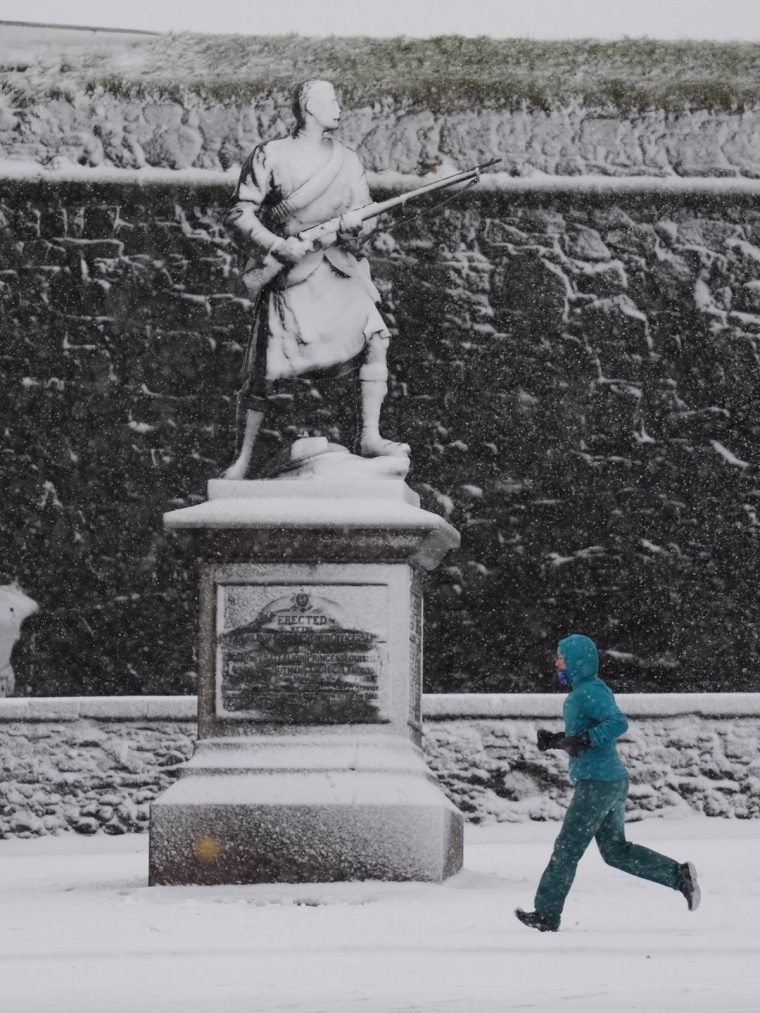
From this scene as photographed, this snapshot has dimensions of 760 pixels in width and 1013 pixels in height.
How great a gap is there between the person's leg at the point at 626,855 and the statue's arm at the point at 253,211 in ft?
10.8

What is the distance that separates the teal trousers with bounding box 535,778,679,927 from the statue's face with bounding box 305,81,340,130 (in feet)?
12.3

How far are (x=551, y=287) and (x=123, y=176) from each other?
3707 mm

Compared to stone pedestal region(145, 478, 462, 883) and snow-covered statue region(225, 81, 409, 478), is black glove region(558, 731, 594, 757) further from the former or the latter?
snow-covered statue region(225, 81, 409, 478)

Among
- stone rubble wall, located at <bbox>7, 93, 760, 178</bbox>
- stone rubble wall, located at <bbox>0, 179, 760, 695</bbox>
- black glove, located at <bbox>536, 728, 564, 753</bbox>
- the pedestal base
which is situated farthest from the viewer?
stone rubble wall, located at <bbox>7, 93, 760, 178</bbox>

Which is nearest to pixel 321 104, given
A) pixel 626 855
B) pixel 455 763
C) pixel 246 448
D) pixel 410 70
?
pixel 246 448

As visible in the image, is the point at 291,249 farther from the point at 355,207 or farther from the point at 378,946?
the point at 378,946

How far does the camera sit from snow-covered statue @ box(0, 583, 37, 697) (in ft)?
50.0

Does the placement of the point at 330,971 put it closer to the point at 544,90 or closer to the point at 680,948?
the point at 680,948

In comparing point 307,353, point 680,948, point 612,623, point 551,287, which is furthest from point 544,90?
point 680,948

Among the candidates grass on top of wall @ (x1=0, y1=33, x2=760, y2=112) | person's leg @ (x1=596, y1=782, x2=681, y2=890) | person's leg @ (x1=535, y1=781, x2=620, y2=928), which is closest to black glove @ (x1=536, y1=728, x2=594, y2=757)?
person's leg @ (x1=535, y1=781, x2=620, y2=928)

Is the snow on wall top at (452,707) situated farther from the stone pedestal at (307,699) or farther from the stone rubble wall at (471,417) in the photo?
the stone pedestal at (307,699)

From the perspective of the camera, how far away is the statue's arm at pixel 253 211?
29.8 ft

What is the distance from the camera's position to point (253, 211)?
30.1ft

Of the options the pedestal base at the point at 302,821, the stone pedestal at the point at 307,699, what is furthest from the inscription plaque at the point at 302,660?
the pedestal base at the point at 302,821
